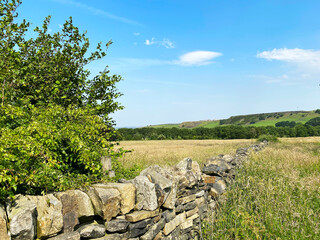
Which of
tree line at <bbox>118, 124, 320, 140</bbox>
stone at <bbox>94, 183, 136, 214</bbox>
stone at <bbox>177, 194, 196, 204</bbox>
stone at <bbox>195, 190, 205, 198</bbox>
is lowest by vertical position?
tree line at <bbox>118, 124, 320, 140</bbox>

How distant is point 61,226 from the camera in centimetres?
257

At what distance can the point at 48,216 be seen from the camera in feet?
8.14

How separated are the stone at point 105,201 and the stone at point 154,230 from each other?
656 millimetres

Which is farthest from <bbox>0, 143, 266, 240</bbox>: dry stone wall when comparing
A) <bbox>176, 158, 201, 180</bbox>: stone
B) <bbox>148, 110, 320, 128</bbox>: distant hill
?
<bbox>148, 110, 320, 128</bbox>: distant hill

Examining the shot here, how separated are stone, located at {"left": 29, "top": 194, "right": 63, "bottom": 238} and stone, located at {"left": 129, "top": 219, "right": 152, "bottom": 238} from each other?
1005mm

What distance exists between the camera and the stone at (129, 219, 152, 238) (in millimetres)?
3172

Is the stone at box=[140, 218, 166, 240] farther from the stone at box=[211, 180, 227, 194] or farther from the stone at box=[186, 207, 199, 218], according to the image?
the stone at box=[211, 180, 227, 194]

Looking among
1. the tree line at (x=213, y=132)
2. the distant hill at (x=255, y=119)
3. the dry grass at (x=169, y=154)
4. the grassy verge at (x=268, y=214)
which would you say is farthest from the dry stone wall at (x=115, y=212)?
the distant hill at (x=255, y=119)

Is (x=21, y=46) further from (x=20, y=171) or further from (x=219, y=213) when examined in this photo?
(x=219, y=213)

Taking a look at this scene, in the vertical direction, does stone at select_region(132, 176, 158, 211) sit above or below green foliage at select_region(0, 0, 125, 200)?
below

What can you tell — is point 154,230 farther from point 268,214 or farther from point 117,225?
point 268,214

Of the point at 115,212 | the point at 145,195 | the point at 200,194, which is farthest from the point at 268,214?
the point at 115,212

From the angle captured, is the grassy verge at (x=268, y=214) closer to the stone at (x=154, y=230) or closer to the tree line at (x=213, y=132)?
the stone at (x=154, y=230)

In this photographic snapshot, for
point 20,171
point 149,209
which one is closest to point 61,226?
point 20,171
